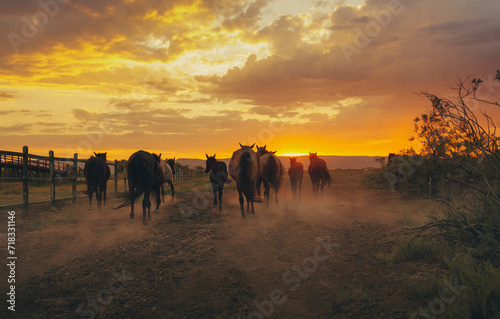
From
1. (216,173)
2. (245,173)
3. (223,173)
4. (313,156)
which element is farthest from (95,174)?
(313,156)

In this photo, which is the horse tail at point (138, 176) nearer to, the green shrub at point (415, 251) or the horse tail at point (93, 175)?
the horse tail at point (93, 175)

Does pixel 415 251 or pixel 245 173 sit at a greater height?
pixel 245 173

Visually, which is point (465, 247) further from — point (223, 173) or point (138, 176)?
point (223, 173)

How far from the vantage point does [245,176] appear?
35.0ft

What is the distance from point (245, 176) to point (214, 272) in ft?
17.8

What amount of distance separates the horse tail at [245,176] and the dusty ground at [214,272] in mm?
1629

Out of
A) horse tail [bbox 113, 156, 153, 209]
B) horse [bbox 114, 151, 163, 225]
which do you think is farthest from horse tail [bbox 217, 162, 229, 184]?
horse tail [bbox 113, 156, 153, 209]

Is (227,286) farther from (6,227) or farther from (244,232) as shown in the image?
(6,227)

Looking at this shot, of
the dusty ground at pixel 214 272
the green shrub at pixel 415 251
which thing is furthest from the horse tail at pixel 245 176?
the green shrub at pixel 415 251

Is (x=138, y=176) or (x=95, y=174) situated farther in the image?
(x=95, y=174)

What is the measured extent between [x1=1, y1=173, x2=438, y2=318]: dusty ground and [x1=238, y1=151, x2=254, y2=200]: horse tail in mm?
1629

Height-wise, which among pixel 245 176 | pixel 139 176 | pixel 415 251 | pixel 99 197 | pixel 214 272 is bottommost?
pixel 214 272

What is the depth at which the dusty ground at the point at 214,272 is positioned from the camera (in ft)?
14.1

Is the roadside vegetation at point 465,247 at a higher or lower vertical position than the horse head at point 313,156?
lower
